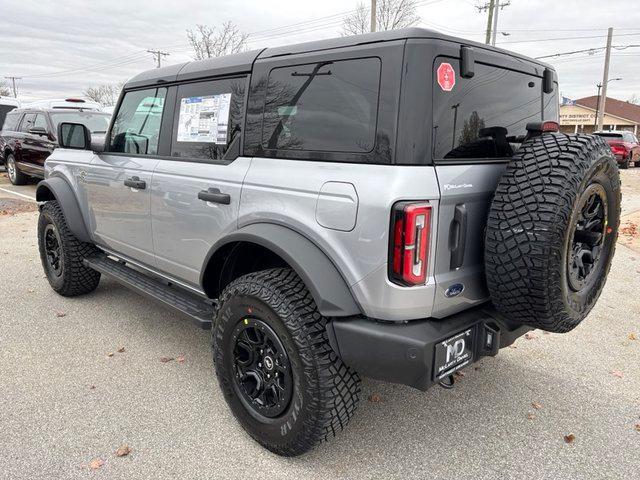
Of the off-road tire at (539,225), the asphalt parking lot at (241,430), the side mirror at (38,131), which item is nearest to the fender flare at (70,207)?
the asphalt parking lot at (241,430)

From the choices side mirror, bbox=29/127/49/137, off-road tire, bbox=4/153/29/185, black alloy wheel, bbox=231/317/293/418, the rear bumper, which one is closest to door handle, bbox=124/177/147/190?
black alloy wheel, bbox=231/317/293/418

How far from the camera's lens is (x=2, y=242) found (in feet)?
23.2

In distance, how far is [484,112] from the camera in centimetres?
245

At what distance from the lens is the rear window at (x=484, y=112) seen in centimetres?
221

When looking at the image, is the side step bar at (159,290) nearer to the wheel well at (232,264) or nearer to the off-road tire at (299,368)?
the wheel well at (232,264)

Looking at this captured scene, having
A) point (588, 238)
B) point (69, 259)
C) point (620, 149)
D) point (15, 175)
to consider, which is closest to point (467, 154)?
point (588, 238)

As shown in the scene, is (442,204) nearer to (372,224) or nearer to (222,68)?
(372,224)

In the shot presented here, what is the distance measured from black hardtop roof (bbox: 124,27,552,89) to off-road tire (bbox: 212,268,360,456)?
3.76 feet

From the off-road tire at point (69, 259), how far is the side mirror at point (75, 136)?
2.32 ft

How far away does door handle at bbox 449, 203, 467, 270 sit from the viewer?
2160mm

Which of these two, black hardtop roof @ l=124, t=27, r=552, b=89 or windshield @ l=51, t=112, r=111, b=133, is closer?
black hardtop roof @ l=124, t=27, r=552, b=89

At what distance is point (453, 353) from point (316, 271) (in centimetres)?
71

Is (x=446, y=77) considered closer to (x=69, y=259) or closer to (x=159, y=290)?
(x=159, y=290)

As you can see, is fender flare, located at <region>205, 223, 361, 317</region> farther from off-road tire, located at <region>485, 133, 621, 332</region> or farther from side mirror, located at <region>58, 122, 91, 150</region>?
side mirror, located at <region>58, 122, 91, 150</region>
